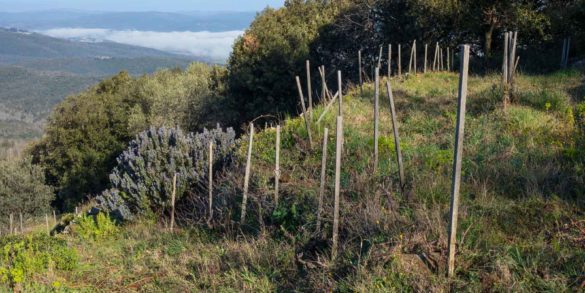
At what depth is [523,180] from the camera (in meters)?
5.63

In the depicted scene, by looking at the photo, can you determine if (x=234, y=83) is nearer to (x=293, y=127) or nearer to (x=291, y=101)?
(x=291, y=101)

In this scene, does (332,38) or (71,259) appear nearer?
(71,259)

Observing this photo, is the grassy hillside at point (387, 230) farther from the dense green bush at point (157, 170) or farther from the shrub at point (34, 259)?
the dense green bush at point (157, 170)

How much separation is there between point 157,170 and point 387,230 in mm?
5896

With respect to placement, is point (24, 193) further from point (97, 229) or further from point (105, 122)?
point (97, 229)

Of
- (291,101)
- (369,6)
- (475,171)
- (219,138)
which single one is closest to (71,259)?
(219,138)

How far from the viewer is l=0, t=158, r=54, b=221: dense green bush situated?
28953 mm

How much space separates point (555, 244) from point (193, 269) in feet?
13.1

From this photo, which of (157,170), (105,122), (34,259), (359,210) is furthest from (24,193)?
(359,210)

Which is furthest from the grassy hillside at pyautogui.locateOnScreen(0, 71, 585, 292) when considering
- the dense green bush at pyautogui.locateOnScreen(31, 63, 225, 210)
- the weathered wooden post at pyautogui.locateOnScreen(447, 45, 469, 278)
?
the dense green bush at pyautogui.locateOnScreen(31, 63, 225, 210)

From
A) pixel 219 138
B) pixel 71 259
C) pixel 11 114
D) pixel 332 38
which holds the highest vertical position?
pixel 332 38

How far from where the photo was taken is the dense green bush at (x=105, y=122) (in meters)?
26.6

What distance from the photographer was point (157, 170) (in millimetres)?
9273

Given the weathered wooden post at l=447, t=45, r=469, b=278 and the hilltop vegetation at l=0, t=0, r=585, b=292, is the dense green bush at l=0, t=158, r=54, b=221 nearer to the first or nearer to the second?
the hilltop vegetation at l=0, t=0, r=585, b=292
